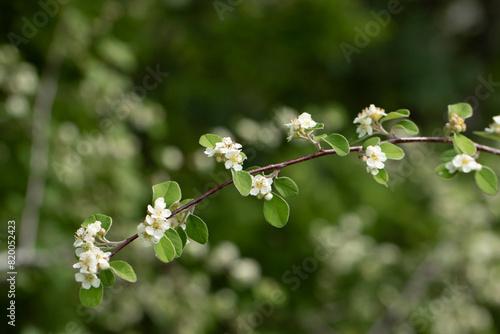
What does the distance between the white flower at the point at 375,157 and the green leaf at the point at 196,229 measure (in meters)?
0.38

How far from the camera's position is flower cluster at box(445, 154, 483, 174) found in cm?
96

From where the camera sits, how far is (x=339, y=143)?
0.97 meters

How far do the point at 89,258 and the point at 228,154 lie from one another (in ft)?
1.10

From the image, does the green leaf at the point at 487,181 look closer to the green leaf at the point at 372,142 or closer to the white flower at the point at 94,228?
the green leaf at the point at 372,142

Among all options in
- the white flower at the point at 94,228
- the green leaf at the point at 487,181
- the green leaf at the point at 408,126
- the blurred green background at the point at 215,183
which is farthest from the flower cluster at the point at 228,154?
the blurred green background at the point at 215,183

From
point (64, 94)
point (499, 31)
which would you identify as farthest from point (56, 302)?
point (499, 31)

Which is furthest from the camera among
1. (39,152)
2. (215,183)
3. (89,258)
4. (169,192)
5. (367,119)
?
(215,183)

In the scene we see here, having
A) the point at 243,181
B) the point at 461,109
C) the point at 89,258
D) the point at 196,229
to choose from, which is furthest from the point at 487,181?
the point at 89,258

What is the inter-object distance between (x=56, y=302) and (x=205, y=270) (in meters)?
0.93

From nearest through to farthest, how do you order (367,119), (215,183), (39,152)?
(367,119) < (39,152) < (215,183)

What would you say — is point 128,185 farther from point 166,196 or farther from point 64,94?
point 166,196

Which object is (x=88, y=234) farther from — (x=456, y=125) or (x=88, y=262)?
(x=456, y=125)

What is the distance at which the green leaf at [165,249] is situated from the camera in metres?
0.87

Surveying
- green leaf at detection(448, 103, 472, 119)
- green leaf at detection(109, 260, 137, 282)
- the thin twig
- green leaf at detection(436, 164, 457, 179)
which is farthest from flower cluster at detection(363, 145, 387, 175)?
the thin twig
